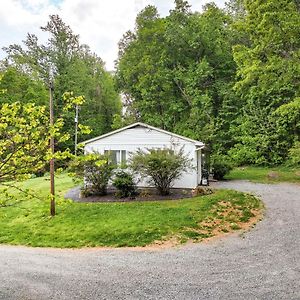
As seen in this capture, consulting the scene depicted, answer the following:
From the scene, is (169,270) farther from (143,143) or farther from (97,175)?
(143,143)

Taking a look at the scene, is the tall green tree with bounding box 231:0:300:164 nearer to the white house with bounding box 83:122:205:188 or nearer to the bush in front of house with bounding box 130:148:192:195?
the white house with bounding box 83:122:205:188

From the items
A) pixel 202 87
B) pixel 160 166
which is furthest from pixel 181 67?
pixel 160 166

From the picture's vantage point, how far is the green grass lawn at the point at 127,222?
1080 centimetres

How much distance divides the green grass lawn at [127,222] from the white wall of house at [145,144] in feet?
8.88

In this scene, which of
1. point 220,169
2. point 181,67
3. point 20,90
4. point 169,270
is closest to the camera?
point 169,270

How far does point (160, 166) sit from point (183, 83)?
18.5 m

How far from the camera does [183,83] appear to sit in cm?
3186

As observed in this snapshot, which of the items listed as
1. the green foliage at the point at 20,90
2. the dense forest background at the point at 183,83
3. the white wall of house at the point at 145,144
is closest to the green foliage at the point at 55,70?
the green foliage at the point at 20,90

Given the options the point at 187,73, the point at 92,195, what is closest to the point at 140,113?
the point at 187,73

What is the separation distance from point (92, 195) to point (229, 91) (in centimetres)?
1889

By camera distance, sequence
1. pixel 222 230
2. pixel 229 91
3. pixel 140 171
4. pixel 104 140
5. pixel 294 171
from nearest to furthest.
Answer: pixel 222 230 < pixel 140 171 < pixel 104 140 < pixel 294 171 < pixel 229 91

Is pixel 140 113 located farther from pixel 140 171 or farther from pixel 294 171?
pixel 140 171

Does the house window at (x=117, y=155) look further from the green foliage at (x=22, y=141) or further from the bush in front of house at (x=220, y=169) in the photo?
the green foliage at (x=22, y=141)

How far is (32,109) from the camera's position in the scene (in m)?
5.25
